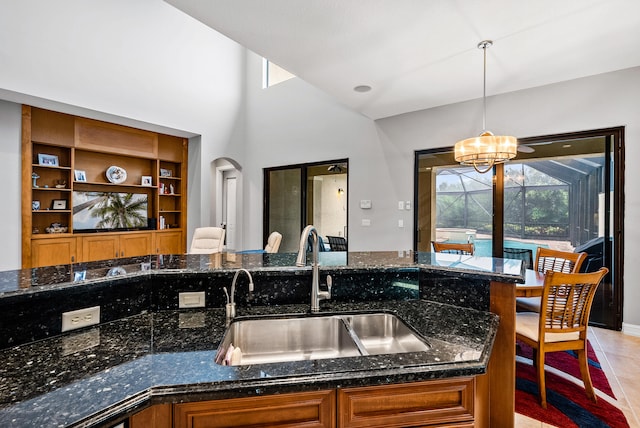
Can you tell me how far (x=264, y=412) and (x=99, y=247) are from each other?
5.41m

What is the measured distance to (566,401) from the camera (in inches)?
86.1

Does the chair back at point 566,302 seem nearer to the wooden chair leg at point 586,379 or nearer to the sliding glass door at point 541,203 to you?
the wooden chair leg at point 586,379

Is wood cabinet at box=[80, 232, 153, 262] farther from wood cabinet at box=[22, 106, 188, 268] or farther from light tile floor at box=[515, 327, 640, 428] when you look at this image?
light tile floor at box=[515, 327, 640, 428]

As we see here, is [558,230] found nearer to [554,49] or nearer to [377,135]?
[554,49]

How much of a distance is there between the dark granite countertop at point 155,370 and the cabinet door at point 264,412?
47 millimetres

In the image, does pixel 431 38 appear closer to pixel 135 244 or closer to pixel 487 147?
pixel 487 147

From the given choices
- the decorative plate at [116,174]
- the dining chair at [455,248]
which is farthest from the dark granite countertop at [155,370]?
the decorative plate at [116,174]

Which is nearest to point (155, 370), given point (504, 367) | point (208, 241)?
point (504, 367)

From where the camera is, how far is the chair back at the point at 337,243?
5.68m

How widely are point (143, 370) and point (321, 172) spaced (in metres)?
5.28

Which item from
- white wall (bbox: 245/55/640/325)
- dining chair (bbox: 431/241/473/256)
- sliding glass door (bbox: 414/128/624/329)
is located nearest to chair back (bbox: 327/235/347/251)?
white wall (bbox: 245/55/640/325)

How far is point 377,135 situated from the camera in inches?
204

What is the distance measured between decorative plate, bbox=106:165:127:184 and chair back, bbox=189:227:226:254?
7.05ft

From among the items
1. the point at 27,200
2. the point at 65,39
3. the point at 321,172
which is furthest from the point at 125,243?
the point at 321,172
